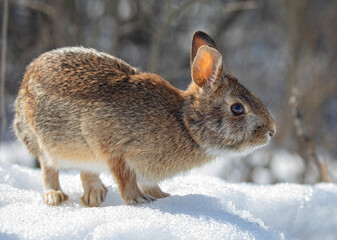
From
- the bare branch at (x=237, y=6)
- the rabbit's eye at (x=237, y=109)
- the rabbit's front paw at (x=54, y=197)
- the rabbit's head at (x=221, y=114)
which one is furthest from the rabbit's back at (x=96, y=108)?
the bare branch at (x=237, y=6)

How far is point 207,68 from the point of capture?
331cm

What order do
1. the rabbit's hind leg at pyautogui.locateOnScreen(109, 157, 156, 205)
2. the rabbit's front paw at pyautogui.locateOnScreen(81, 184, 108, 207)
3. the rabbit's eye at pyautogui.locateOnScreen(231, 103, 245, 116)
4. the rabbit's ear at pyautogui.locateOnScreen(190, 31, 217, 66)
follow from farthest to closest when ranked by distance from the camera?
1. the rabbit's ear at pyautogui.locateOnScreen(190, 31, 217, 66)
2. the rabbit's front paw at pyautogui.locateOnScreen(81, 184, 108, 207)
3. the rabbit's eye at pyautogui.locateOnScreen(231, 103, 245, 116)
4. the rabbit's hind leg at pyautogui.locateOnScreen(109, 157, 156, 205)

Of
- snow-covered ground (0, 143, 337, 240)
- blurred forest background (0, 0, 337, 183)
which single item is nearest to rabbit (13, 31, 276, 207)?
snow-covered ground (0, 143, 337, 240)

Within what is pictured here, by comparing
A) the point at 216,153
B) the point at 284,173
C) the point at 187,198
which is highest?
the point at 216,153

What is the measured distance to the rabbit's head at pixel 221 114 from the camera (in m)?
3.21

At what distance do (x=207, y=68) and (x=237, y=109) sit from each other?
0.35 m

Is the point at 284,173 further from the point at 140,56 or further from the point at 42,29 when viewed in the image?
the point at 42,29

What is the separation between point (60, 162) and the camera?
3361 millimetres

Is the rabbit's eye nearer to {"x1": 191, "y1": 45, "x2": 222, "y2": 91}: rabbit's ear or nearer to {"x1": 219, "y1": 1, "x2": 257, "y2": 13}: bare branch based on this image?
{"x1": 191, "y1": 45, "x2": 222, "y2": 91}: rabbit's ear

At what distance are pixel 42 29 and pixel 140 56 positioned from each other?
2468 millimetres

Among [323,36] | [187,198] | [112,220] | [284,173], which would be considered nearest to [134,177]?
[187,198]

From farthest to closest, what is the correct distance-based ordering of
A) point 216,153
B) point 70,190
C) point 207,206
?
point 70,190 < point 216,153 < point 207,206

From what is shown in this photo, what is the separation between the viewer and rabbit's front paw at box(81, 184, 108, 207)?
3.35 metres

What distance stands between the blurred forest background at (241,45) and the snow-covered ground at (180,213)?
3.37 meters
